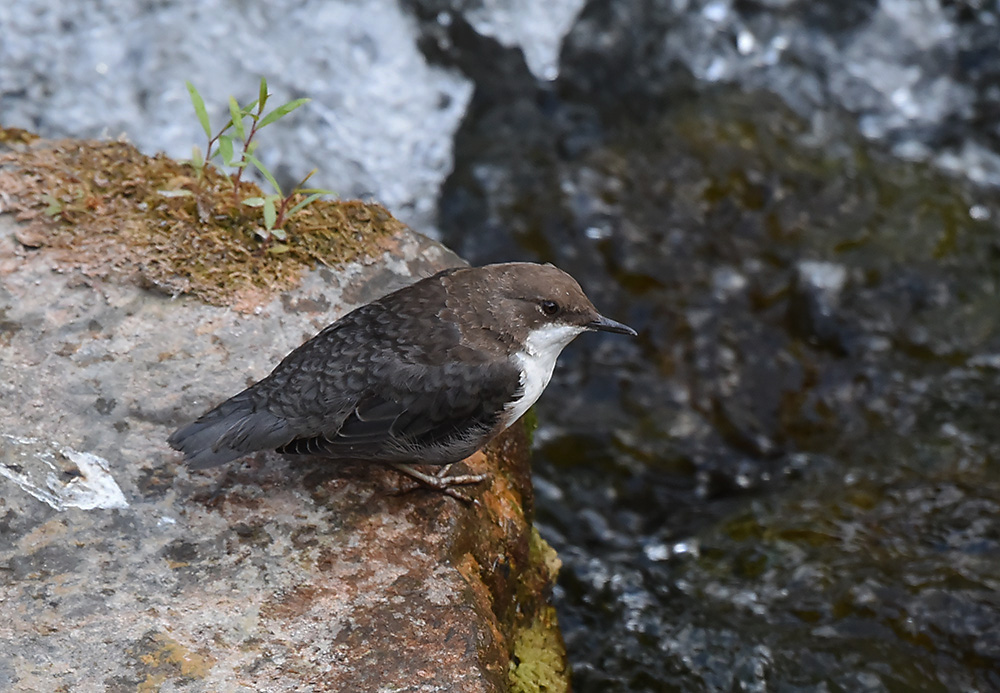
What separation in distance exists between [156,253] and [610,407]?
301 centimetres

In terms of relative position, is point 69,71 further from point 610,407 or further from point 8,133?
point 610,407

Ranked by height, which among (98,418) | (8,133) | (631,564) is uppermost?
(8,133)

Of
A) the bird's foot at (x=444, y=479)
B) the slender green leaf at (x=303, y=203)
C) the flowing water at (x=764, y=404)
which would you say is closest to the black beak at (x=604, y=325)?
the bird's foot at (x=444, y=479)

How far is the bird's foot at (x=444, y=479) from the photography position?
3.35 m

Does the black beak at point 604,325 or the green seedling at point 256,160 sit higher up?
the green seedling at point 256,160

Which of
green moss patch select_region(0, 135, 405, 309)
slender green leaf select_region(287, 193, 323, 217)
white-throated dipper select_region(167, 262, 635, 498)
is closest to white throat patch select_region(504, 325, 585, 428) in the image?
white-throated dipper select_region(167, 262, 635, 498)

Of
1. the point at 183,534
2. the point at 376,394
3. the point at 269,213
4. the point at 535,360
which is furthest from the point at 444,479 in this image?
the point at 269,213

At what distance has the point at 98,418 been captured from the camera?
334cm

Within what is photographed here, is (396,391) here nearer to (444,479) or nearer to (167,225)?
(444,479)

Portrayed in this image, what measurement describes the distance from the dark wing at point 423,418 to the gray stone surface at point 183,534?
0.56 feet

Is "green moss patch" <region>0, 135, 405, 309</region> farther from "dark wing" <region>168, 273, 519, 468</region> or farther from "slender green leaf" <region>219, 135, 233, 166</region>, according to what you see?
"dark wing" <region>168, 273, 519, 468</region>

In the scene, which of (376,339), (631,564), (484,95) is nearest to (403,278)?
(376,339)

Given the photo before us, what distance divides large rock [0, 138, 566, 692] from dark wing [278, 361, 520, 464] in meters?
0.17

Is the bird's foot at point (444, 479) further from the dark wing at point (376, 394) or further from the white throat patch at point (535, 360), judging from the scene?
the white throat patch at point (535, 360)
